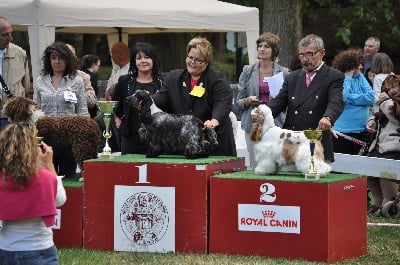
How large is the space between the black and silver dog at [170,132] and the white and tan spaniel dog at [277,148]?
46cm

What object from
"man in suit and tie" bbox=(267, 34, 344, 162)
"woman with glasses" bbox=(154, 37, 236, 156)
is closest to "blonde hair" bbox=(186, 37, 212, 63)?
"woman with glasses" bbox=(154, 37, 236, 156)

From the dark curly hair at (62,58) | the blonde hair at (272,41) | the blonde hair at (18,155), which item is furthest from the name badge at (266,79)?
the blonde hair at (18,155)

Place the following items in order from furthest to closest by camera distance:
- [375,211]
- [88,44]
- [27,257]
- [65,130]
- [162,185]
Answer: [88,44], [375,211], [65,130], [162,185], [27,257]

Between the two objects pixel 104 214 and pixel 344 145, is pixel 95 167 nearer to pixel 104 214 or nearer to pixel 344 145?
pixel 104 214

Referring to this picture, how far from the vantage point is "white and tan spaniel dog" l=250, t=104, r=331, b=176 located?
23.1 feet

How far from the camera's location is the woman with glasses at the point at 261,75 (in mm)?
8703

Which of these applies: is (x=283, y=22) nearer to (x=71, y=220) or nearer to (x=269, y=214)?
(x=71, y=220)

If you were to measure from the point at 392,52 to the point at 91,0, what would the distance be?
52.7 feet

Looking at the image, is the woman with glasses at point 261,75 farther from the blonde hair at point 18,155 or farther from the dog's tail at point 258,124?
the blonde hair at point 18,155

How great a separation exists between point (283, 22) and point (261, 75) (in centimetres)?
881

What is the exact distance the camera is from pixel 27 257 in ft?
16.5

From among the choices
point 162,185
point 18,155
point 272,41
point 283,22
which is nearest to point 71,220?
point 162,185

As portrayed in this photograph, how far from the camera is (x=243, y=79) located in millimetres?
8977

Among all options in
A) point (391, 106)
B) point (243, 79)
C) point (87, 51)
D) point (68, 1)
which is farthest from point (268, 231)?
point (87, 51)
